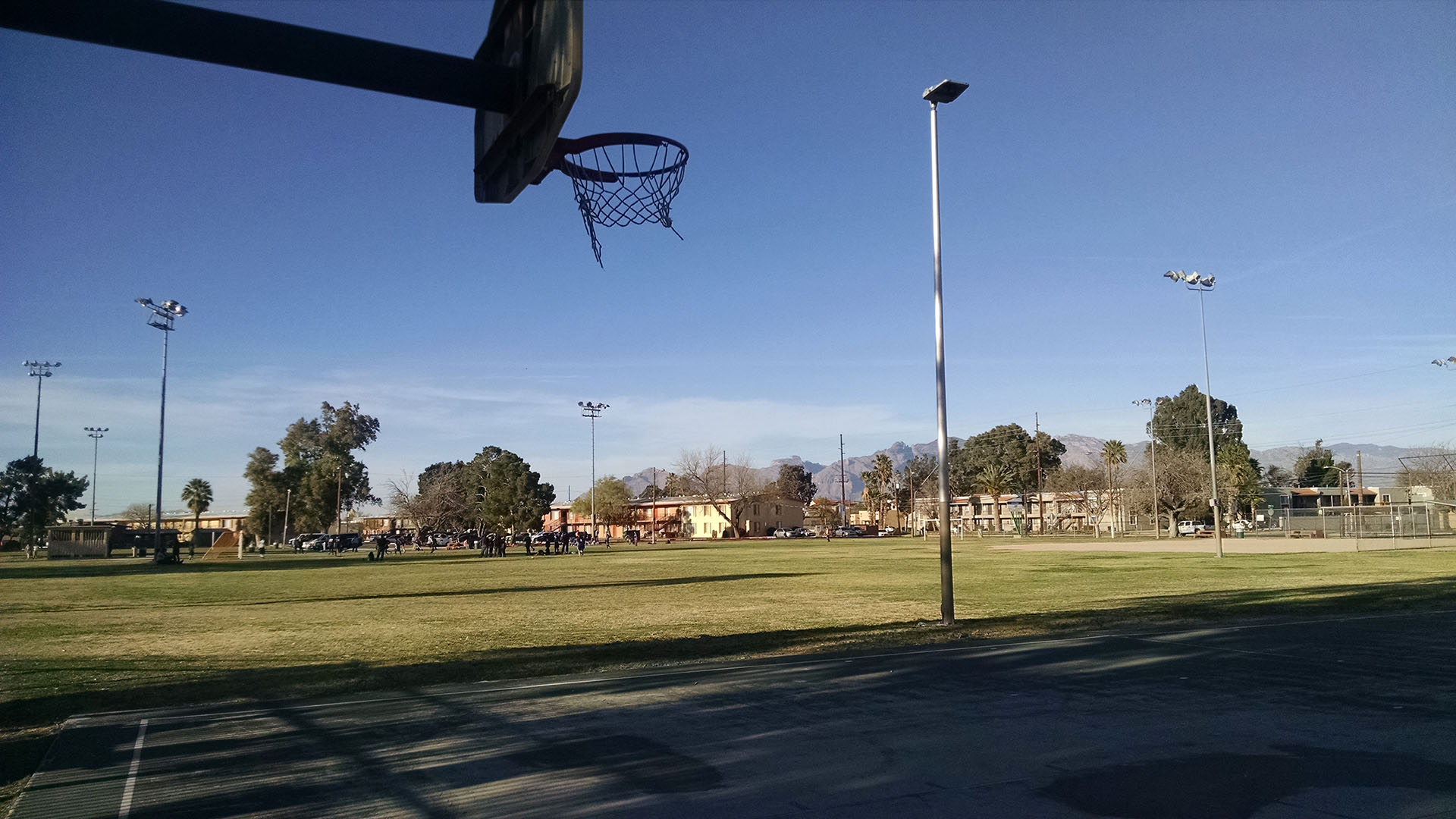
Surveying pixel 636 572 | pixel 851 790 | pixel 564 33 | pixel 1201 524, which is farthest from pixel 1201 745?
pixel 1201 524

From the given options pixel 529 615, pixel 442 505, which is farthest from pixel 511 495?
pixel 529 615

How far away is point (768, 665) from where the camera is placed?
12.0 metres

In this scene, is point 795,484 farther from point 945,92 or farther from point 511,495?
point 945,92

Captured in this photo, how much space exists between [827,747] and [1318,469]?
137 metres

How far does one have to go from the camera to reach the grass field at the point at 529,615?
1232 cm

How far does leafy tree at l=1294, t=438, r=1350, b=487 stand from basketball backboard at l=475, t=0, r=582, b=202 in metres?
121

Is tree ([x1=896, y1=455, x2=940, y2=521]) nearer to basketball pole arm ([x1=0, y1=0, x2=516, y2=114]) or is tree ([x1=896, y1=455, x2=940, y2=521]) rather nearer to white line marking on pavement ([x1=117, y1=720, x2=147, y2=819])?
white line marking on pavement ([x1=117, y1=720, x2=147, y2=819])

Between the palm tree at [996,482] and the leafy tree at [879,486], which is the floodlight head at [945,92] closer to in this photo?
the palm tree at [996,482]

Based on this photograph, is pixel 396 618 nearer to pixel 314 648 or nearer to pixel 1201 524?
pixel 314 648

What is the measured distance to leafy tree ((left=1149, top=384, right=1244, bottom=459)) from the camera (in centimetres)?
12450

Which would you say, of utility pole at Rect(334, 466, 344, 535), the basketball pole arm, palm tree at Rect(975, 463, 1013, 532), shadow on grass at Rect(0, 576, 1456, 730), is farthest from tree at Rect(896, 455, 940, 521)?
the basketball pole arm

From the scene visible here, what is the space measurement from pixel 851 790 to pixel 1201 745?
302 centimetres

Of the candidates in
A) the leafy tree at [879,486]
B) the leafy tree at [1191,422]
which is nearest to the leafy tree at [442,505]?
the leafy tree at [879,486]

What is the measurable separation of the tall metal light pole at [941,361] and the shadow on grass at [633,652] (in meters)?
0.88
